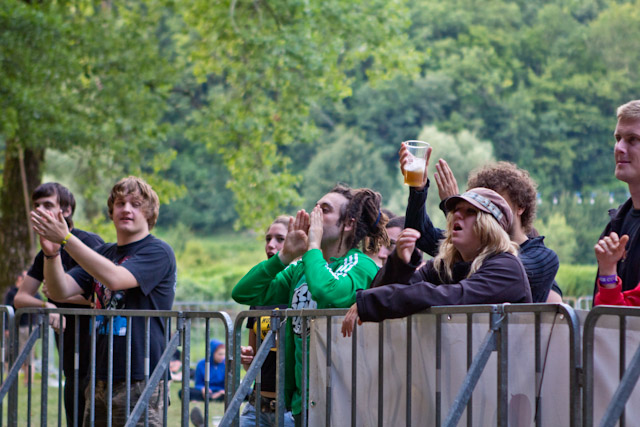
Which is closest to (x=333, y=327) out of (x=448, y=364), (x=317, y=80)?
(x=448, y=364)

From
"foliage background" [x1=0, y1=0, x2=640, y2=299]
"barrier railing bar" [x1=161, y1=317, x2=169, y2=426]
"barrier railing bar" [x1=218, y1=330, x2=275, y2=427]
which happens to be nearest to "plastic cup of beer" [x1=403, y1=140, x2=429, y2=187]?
"barrier railing bar" [x1=218, y1=330, x2=275, y2=427]

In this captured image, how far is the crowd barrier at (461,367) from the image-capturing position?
3.02 m

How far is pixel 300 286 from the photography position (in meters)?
4.72

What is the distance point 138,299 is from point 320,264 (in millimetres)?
1571

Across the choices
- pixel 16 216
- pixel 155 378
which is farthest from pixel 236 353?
pixel 16 216

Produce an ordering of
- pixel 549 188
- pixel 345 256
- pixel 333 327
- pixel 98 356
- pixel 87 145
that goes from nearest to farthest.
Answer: pixel 333 327
pixel 345 256
pixel 98 356
pixel 87 145
pixel 549 188

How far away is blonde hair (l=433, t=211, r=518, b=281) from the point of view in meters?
3.60

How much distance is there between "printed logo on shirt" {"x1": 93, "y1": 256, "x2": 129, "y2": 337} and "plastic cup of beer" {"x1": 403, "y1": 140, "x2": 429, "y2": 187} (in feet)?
6.25

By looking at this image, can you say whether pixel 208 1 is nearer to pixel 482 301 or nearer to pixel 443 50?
pixel 482 301

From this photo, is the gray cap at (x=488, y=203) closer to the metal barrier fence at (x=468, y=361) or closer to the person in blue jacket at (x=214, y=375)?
the metal barrier fence at (x=468, y=361)

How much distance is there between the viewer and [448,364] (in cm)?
358

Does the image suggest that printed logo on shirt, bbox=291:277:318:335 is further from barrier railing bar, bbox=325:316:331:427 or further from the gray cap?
the gray cap

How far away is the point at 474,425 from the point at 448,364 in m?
0.26

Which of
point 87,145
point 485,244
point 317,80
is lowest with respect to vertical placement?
Result: point 485,244
